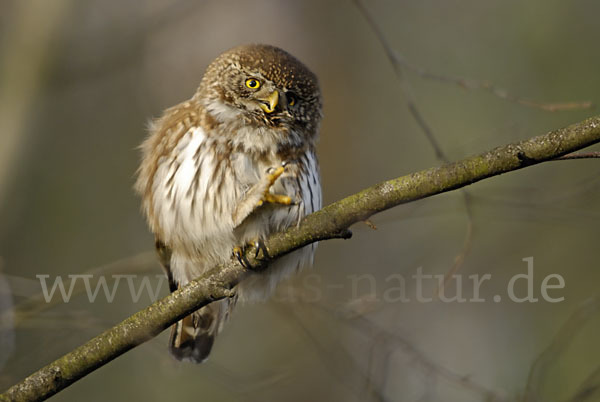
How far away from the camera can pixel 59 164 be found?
8164 mm

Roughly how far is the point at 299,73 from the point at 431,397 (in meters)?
2.11

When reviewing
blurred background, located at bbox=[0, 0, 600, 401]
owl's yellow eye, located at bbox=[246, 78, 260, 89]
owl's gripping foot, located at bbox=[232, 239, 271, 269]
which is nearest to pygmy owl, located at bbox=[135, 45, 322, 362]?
owl's yellow eye, located at bbox=[246, 78, 260, 89]

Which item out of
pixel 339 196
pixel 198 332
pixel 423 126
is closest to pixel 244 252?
pixel 423 126

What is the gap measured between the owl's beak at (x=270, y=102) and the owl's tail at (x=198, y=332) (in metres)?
1.24

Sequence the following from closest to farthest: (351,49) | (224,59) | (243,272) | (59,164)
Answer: (243,272) < (224,59) < (59,164) < (351,49)

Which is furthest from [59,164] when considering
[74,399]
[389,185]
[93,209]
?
[389,185]

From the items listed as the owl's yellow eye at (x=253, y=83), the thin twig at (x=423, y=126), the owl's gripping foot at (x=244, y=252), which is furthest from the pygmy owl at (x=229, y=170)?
the thin twig at (x=423, y=126)

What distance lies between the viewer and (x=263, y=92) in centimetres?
397

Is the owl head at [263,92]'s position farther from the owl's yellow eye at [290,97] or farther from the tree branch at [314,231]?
the tree branch at [314,231]

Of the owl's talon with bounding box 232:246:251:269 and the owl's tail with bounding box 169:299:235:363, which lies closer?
the owl's talon with bounding box 232:246:251:269

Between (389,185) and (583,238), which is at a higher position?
(389,185)

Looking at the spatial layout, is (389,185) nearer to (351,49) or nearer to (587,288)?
(587,288)

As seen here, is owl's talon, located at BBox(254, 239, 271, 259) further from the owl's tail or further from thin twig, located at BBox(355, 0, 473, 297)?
the owl's tail

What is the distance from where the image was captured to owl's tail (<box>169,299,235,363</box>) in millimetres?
4262
